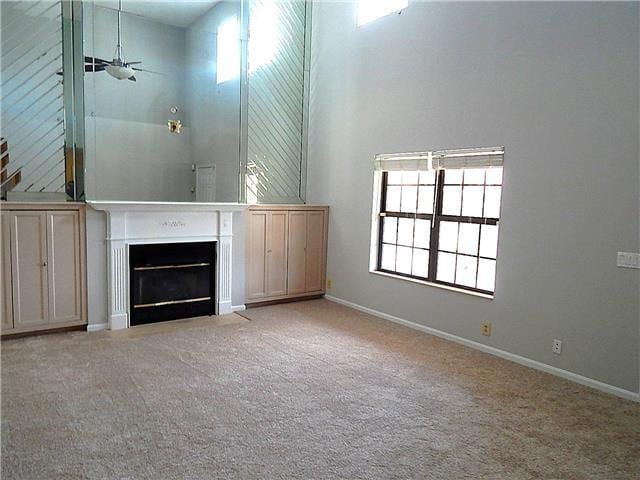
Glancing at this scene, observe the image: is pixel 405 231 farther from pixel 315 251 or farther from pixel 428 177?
pixel 315 251

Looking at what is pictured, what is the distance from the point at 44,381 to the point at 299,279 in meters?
3.12

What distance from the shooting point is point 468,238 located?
173 inches

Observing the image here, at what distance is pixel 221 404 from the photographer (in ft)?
9.86

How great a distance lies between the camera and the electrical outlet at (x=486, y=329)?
413 centimetres

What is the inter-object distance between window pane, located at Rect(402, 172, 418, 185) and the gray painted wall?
0.96 ft

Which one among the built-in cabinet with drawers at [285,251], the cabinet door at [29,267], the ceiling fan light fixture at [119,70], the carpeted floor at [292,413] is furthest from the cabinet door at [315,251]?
the cabinet door at [29,267]

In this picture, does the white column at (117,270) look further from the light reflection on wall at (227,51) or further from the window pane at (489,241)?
the window pane at (489,241)

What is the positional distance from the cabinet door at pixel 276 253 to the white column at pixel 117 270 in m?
1.65

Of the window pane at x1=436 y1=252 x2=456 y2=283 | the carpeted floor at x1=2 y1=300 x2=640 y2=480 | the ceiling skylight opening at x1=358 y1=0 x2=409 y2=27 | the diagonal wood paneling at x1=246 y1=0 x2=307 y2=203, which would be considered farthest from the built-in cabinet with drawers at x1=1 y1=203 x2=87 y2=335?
the ceiling skylight opening at x1=358 y1=0 x2=409 y2=27

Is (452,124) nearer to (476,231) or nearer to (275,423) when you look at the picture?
(476,231)

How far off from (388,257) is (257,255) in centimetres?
152

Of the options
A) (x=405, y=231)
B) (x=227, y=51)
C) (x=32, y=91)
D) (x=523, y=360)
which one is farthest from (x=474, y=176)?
(x=32, y=91)

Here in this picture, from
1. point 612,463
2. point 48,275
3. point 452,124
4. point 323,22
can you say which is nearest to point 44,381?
point 48,275

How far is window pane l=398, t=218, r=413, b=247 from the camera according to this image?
197 inches
